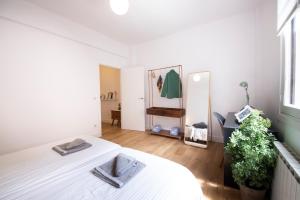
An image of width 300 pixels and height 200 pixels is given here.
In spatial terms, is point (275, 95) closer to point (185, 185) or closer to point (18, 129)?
point (185, 185)

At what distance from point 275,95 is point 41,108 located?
12.5 ft

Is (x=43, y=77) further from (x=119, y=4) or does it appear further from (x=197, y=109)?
(x=197, y=109)

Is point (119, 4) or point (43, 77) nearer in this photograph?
point (119, 4)

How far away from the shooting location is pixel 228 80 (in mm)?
2850

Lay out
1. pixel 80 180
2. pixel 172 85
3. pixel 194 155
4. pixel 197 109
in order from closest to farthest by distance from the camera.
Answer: pixel 80 180 < pixel 194 155 < pixel 197 109 < pixel 172 85

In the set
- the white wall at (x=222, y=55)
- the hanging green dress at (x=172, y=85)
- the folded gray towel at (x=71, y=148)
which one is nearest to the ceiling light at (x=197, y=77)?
the white wall at (x=222, y=55)

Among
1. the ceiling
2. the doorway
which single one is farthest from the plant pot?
the doorway

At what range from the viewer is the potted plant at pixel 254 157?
1.19 metres

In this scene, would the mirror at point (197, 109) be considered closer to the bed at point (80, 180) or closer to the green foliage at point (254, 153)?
the green foliage at point (254, 153)

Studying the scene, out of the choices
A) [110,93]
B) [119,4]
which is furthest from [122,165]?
[110,93]

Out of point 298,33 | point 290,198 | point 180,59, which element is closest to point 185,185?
point 290,198

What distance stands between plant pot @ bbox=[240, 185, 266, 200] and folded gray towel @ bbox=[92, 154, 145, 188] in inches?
42.2

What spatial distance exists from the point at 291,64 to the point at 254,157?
1.02 m

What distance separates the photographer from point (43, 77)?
242 centimetres
